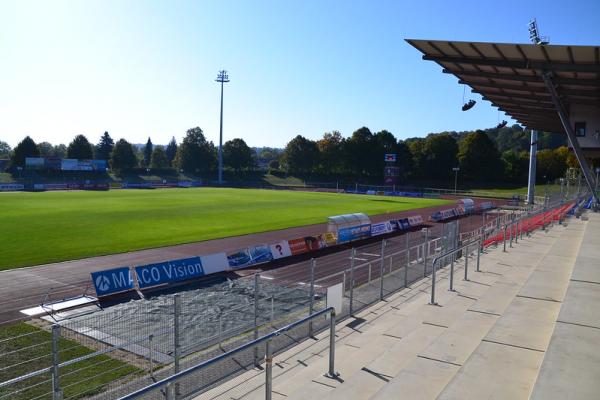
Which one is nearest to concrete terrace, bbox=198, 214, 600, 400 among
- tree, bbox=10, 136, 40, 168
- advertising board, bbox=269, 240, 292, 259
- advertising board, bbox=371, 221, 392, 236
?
advertising board, bbox=269, 240, 292, 259

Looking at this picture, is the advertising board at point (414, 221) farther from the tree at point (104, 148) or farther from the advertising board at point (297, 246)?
the tree at point (104, 148)

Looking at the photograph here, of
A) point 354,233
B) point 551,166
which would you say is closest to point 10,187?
point 354,233

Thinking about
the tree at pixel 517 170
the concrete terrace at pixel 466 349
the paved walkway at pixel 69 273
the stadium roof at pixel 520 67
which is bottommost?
the paved walkway at pixel 69 273

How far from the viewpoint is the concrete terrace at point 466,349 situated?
6469 mm

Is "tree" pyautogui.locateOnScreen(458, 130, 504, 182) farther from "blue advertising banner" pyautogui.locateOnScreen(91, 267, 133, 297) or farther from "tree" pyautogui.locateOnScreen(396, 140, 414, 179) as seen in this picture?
"blue advertising banner" pyautogui.locateOnScreen(91, 267, 133, 297)

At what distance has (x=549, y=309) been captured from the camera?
34.1 ft

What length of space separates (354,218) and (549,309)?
2412 centimetres

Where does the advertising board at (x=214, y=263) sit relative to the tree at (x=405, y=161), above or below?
below

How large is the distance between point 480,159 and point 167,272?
311ft

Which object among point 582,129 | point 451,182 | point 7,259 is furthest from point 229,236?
point 451,182

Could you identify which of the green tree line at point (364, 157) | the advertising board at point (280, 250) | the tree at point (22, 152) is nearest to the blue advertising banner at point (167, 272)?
the advertising board at point (280, 250)

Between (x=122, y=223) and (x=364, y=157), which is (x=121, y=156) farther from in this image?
(x=122, y=223)

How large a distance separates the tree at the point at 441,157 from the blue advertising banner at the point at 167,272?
311 ft

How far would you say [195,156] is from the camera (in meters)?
127
